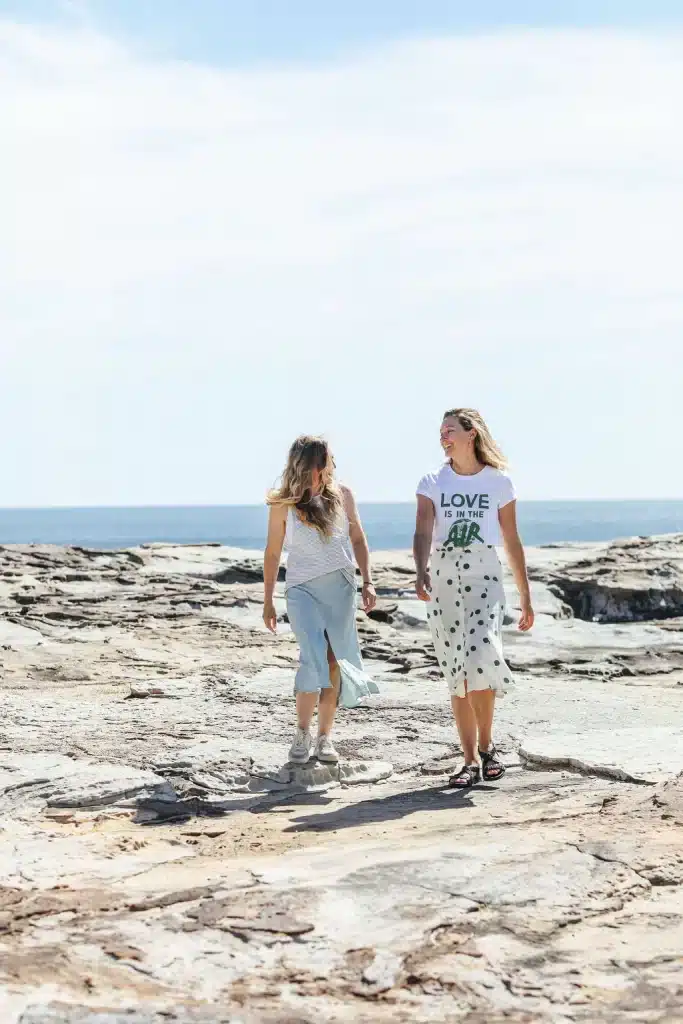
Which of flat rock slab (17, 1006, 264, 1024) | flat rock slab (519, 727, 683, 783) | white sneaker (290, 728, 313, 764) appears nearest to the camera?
flat rock slab (17, 1006, 264, 1024)

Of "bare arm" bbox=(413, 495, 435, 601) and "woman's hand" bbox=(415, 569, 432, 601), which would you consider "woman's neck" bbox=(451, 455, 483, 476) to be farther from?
"woman's hand" bbox=(415, 569, 432, 601)

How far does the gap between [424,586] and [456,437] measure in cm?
70

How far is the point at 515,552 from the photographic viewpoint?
5.68 meters

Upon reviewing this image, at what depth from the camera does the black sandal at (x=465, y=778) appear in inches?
Answer: 212

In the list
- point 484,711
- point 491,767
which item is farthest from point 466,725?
point 491,767

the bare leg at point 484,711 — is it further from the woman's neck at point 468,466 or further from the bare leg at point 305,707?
the woman's neck at point 468,466

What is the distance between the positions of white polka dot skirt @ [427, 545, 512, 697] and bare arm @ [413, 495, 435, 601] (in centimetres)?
7

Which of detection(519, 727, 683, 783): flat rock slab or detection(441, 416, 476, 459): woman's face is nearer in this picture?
detection(519, 727, 683, 783): flat rock slab

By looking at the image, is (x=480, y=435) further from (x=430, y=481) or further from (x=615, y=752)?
(x=615, y=752)

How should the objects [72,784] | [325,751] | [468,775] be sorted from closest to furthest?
1. [72,784]
2. [468,775]
3. [325,751]

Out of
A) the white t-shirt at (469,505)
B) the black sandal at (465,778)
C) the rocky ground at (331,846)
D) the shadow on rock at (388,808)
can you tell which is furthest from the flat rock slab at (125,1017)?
the white t-shirt at (469,505)

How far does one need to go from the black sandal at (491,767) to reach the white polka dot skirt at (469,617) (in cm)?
Answer: 30

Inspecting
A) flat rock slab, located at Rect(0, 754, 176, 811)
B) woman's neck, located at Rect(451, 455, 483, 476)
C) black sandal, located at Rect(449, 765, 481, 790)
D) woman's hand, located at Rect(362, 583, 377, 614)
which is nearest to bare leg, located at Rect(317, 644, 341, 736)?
woman's hand, located at Rect(362, 583, 377, 614)

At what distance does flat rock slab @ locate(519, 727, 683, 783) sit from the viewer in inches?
212
